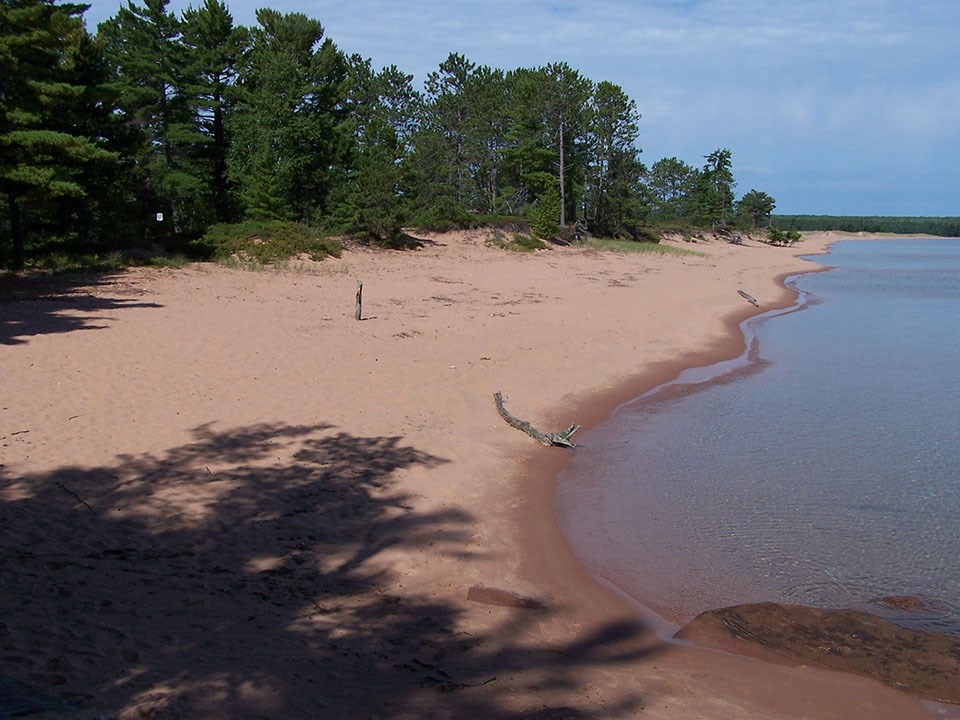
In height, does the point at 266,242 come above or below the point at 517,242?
below

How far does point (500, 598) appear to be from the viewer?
232 inches

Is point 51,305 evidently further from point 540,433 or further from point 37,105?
point 540,433

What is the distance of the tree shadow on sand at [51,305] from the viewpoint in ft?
43.4

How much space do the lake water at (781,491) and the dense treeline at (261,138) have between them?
615 inches

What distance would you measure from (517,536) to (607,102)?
4771cm

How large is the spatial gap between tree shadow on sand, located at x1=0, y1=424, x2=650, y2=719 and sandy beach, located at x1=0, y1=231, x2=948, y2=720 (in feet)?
0.07

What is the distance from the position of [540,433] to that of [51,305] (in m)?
11.4

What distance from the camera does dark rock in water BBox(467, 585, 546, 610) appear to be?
579 centimetres

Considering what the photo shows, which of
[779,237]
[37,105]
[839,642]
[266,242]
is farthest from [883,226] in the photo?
[839,642]

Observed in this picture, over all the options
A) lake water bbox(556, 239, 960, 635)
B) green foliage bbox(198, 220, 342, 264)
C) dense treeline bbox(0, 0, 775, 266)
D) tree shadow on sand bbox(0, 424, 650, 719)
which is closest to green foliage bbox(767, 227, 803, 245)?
dense treeline bbox(0, 0, 775, 266)

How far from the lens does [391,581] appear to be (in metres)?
5.89

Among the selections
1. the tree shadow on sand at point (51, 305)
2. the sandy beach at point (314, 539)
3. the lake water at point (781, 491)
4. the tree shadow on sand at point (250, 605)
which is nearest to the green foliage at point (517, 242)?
the tree shadow on sand at point (51, 305)

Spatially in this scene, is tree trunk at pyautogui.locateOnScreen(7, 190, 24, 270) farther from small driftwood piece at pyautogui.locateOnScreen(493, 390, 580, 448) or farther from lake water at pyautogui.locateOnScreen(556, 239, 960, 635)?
lake water at pyautogui.locateOnScreen(556, 239, 960, 635)

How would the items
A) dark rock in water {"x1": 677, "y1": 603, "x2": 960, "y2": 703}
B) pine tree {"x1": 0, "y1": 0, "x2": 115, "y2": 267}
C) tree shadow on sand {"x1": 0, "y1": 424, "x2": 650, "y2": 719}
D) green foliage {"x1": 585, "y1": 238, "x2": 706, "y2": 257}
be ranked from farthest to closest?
1. green foliage {"x1": 585, "y1": 238, "x2": 706, "y2": 257}
2. pine tree {"x1": 0, "y1": 0, "x2": 115, "y2": 267}
3. dark rock in water {"x1": 677, "y1": 603, "x2": 960, "y2": 703}
4. tree shadow on sand {"x1": 0, "y1": 424, "x2": 650, "y2": 719}
